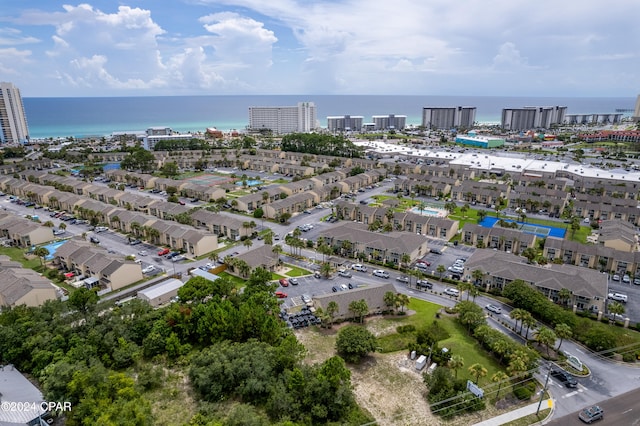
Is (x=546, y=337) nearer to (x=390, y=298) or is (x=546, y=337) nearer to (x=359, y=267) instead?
(x=390, y=298)

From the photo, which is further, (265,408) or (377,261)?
(377,261)

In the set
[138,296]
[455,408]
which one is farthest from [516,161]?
[138,296]

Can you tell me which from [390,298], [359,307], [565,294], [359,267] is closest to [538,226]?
[565,294]

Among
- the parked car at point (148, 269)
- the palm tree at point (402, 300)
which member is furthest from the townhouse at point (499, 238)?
the parked car at point (148, 269)

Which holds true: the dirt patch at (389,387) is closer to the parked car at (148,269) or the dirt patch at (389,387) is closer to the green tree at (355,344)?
the green tree at (355,344)

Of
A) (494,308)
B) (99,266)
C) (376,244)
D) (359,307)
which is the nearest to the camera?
(359,307)

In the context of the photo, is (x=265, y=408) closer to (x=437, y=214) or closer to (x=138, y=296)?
(x=138, y=296)
